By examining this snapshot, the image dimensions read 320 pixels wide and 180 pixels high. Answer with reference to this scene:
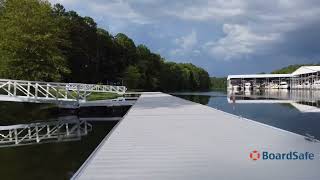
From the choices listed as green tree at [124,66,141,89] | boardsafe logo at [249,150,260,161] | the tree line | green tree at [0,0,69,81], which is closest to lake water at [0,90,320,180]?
green tree at [0,0,69,81]

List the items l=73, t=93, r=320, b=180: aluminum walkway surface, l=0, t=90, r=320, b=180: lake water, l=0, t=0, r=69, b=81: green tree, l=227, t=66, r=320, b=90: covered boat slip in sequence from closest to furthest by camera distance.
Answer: l=73, t=93, r=320, b=180: aluminum walkway surface, l=0, t=90, r=320, b=180: lake water, l=0, t=0, r=69, b=81: green tree, l=227, t=66, r=320, b=90: covered boat slip

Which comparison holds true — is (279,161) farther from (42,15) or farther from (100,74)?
(100,74)

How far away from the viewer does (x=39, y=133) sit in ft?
87.7

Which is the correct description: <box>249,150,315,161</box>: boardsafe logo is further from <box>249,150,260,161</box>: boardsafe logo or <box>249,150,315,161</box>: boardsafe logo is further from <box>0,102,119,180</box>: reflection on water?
<box>0,102,119,180</box>: reflection on water

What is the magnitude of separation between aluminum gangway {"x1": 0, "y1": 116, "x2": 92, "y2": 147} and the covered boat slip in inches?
3298

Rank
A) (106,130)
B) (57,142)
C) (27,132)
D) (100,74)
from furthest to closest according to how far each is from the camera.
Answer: (100,74), (106,130), (27,132), (57,142)

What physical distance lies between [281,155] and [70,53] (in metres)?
69.1

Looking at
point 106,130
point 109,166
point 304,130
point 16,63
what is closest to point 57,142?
point 106,130

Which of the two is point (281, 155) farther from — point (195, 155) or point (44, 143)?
point (44, 143)

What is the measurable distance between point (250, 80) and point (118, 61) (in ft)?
206

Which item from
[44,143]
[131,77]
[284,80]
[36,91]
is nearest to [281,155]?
[44,143]

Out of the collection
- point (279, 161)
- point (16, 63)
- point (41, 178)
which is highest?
point (16, 63)

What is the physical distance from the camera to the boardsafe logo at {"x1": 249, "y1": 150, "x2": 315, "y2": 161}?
9.76 meters

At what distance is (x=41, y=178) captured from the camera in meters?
14.1
